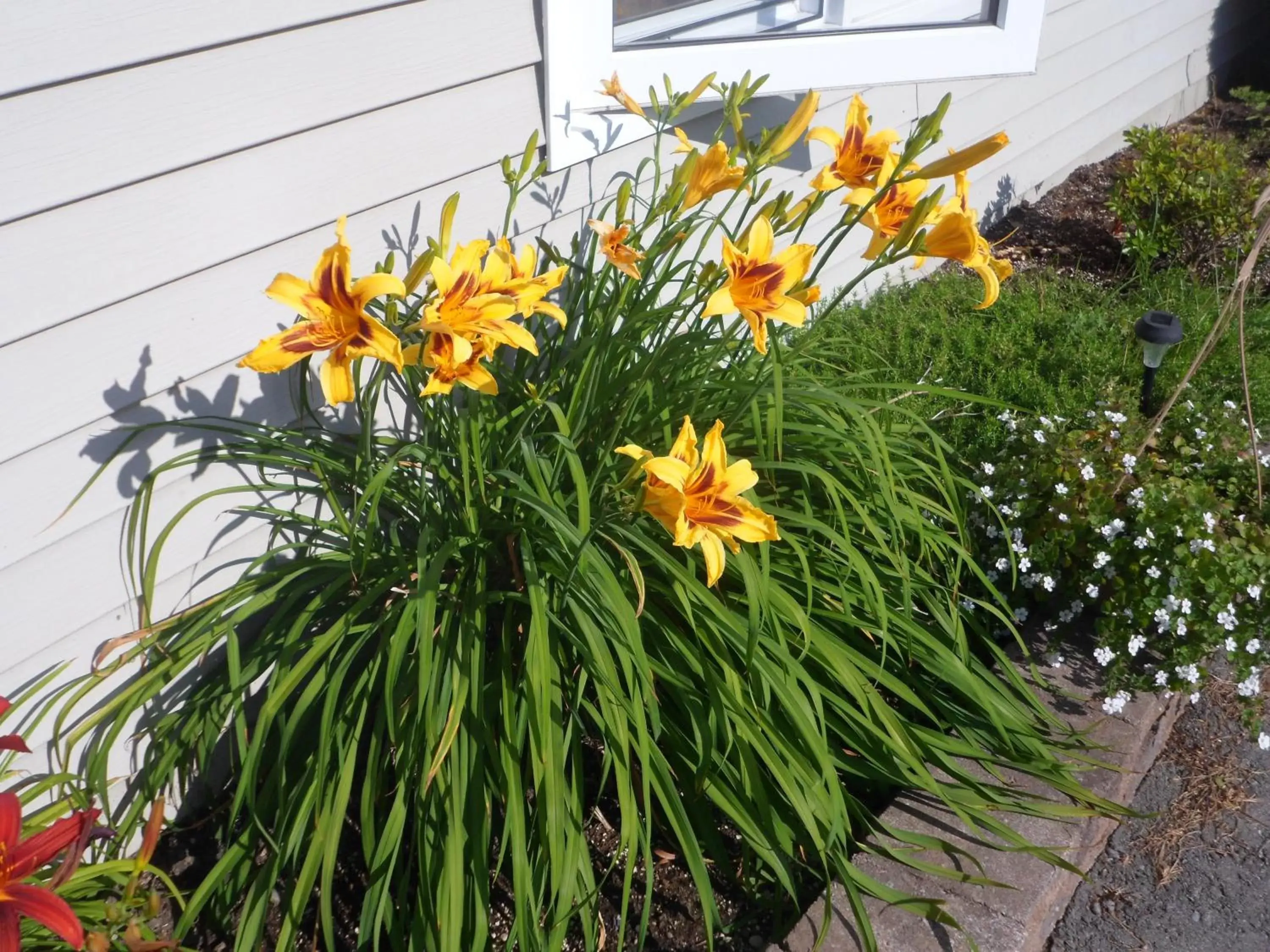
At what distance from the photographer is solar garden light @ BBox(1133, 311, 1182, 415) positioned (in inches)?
105

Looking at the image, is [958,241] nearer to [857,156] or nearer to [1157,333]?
[857,156]

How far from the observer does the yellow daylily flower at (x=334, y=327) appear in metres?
1.50

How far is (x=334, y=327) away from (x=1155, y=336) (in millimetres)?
2112

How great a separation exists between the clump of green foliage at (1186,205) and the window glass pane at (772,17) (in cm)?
158

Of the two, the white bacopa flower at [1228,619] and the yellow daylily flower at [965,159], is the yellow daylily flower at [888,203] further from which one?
the white bacopa flower at [1228,619]

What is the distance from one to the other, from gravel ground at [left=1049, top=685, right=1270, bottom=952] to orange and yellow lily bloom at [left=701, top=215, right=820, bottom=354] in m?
1.32

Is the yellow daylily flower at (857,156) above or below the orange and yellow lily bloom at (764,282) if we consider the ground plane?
above

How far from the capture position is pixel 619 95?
7.37 ft

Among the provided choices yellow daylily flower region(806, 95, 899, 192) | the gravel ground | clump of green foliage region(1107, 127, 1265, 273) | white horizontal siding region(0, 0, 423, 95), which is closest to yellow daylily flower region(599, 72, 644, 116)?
yellow daylily flower region(806, 95, 899, 192)

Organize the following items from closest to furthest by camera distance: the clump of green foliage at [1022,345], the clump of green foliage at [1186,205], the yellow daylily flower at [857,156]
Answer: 1. the yellow daylily flower at [857,156]
2. the clump of green foliage at [1022,345]
3. the clump of green foliage at [1186,205]

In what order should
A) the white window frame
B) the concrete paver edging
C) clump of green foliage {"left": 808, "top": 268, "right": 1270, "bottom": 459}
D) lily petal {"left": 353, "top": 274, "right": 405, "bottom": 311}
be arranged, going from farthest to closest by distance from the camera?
clump of green foliage {"left": 808, "top": 268, "right": 1270, "bottom": 459}
the white window frame
the concrete paver edging
lily petal {"left": 353, "top": 274, "right": 405, "bottom": 311}

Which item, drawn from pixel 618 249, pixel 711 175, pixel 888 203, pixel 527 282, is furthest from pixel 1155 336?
pixel 527 282

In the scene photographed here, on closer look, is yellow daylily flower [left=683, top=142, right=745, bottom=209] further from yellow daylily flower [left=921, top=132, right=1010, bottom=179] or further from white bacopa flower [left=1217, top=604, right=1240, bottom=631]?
white bacopa flower [left=1217, top=604, right=1240, bottom=631]

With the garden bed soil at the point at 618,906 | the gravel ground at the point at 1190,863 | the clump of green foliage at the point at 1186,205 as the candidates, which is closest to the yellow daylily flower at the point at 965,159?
the garden bed soil at the point at 618,906
